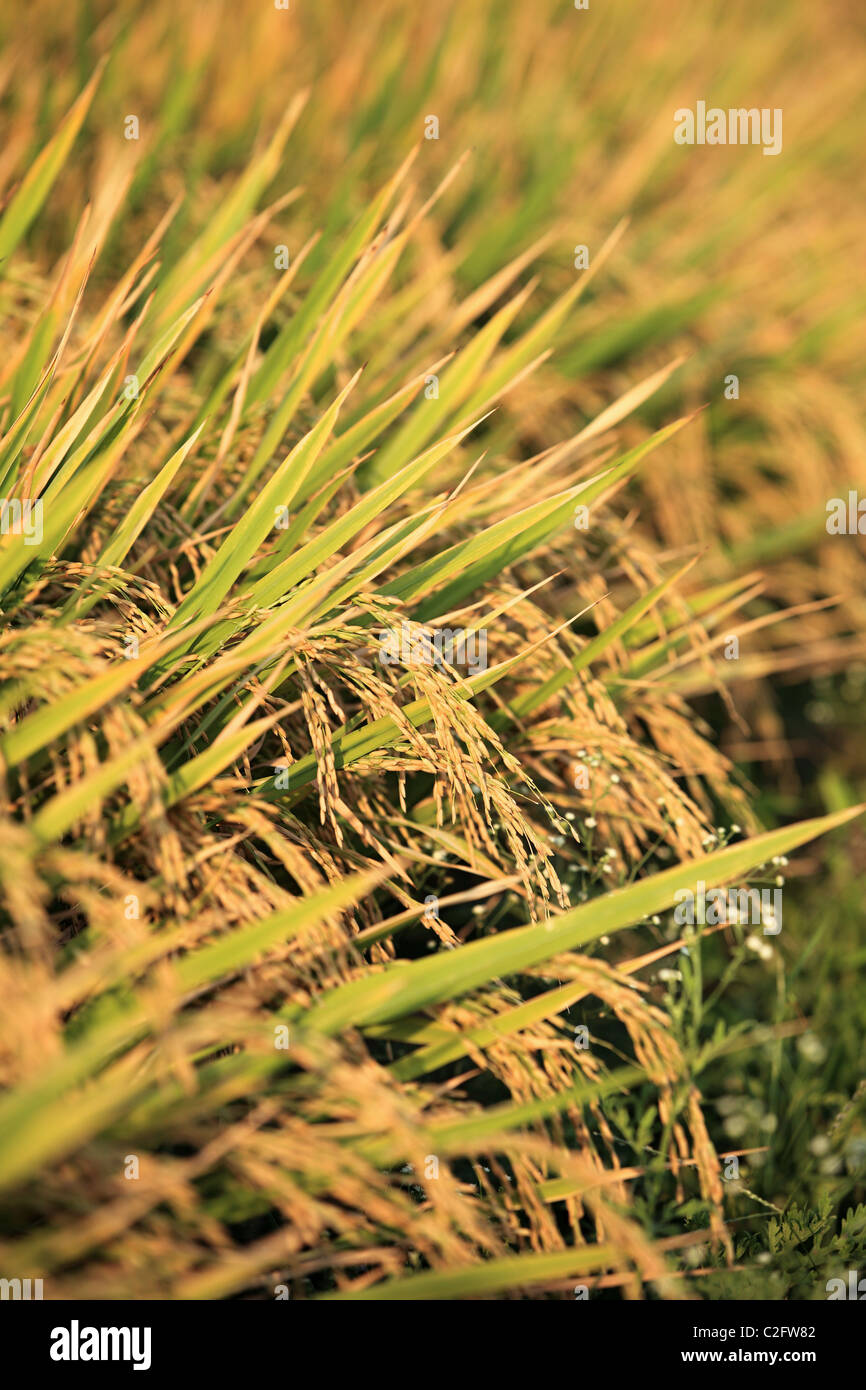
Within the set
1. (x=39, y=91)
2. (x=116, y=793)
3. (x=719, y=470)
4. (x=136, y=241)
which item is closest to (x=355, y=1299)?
(x=116, y=793)

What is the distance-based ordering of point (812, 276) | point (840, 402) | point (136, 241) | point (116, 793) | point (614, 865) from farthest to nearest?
point (812, 276), point (840, 402), point (136, 241), point (614, 865), point (116, 793)

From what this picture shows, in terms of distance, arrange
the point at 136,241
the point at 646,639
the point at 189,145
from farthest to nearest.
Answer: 1. the point at 189,145
2. the point at 136,241
3. the point at 646,639

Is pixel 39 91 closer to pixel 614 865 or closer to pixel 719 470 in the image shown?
pixel 719 470

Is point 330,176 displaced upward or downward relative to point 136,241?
upward

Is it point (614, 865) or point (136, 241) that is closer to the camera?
point (614, 865)

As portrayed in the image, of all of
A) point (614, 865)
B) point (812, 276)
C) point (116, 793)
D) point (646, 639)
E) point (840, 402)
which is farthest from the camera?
point (812, 276)

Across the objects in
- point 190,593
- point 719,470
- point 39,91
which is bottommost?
point 190,593

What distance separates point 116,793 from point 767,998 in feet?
4.48

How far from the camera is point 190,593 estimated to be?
1.29 meters

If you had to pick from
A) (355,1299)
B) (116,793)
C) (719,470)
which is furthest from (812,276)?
(355,1299)
